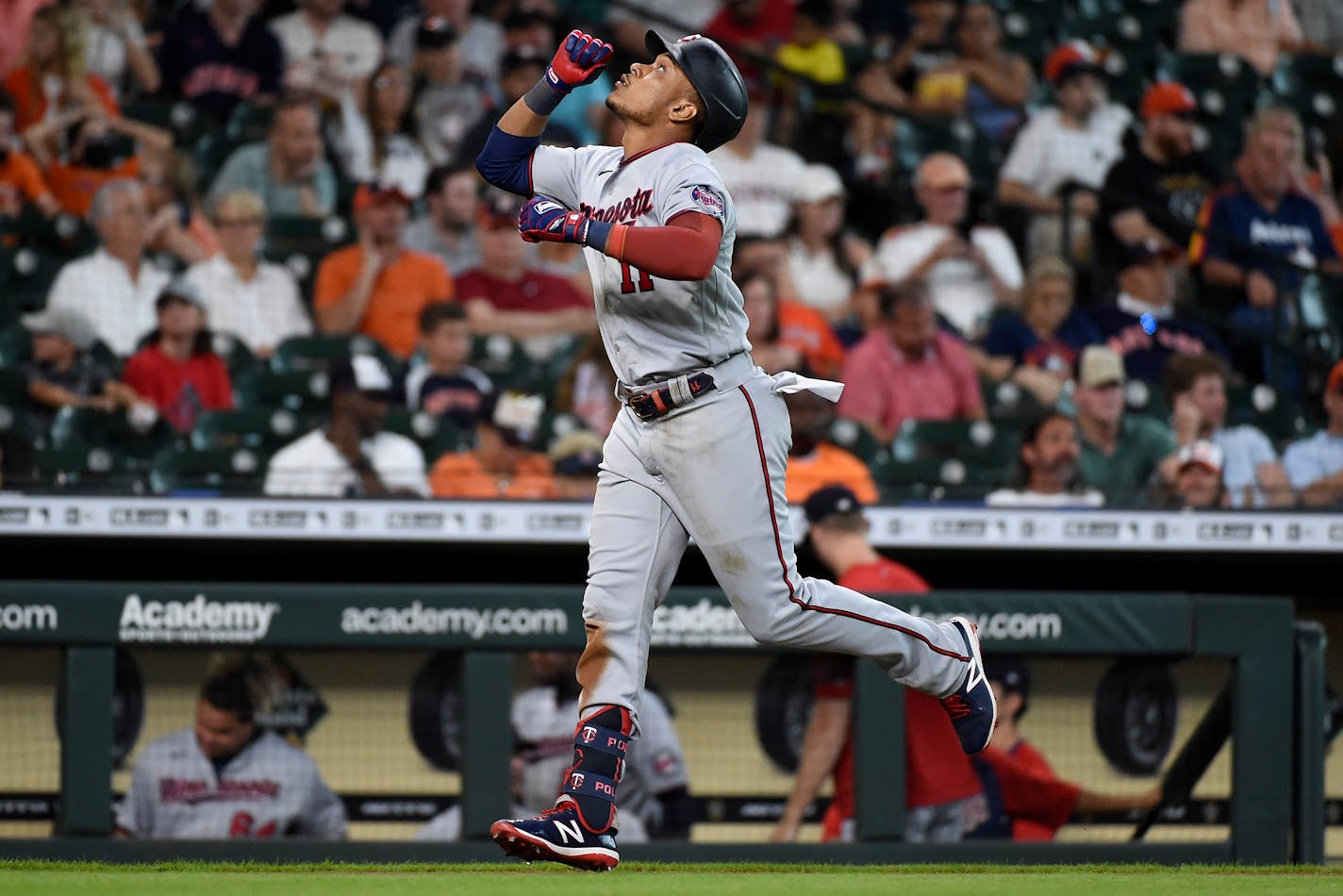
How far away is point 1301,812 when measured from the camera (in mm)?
5902

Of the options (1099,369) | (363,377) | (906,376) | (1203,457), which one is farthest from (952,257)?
(363,377)

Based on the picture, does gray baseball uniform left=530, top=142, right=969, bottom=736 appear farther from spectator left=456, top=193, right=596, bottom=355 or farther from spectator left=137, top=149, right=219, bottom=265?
spectator left=137, top=149, right=219, bottom=265

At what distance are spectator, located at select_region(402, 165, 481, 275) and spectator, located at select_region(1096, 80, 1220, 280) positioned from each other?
3216 mm

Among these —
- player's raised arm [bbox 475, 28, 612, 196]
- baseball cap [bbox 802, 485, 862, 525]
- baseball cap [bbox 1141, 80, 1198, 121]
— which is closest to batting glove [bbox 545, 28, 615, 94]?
player's raised arm [bbox 475, 28, 612, 196]

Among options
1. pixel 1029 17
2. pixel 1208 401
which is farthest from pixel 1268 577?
pixel 1029 17

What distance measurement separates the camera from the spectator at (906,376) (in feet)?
26.6

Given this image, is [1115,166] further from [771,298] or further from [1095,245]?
[771,298]

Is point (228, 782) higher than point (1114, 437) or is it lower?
lower

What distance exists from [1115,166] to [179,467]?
17.2ft

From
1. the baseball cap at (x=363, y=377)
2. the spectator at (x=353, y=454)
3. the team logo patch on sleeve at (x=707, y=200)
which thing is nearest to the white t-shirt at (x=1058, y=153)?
the baseball cap at (x=363, y=377)

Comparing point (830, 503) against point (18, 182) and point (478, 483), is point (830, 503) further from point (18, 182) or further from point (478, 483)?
point (18, 182)

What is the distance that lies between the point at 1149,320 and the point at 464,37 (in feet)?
12.4

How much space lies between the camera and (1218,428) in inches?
322

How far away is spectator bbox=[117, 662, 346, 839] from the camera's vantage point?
5.69 metres
